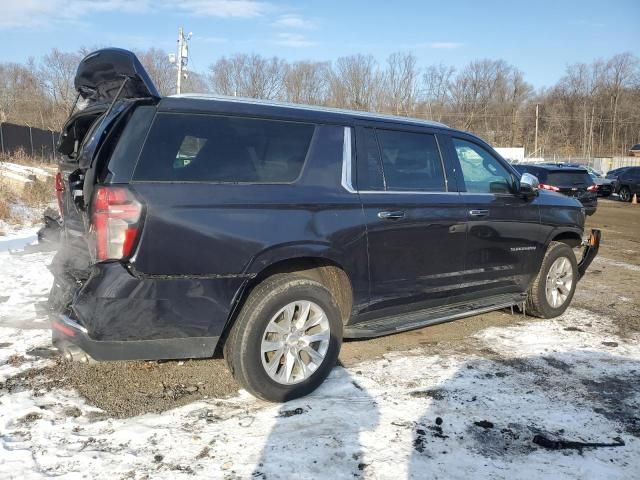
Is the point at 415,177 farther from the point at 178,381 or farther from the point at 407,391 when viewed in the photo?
the point at 178,381

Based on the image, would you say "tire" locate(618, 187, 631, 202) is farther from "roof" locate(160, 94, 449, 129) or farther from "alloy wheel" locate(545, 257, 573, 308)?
"roof" locate(160, 94, 449, 129)

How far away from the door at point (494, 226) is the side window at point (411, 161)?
27 cm

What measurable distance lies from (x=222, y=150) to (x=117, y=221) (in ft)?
2.55

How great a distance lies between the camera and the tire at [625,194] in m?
25.2

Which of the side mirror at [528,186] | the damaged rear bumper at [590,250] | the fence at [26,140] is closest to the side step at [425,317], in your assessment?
the side mirror at [528,186]

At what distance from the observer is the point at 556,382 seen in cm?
406

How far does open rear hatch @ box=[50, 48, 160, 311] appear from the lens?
10.8 ft

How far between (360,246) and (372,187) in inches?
18.5

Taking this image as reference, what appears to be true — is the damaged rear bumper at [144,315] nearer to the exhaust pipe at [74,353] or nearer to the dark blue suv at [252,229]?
the dark blue suv at [252,229]

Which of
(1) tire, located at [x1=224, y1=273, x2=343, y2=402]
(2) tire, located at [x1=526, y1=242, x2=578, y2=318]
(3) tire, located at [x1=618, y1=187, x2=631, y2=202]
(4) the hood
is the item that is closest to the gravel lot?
(1) tire, located at [x1=224, y1=273, x2=343, y2=402]

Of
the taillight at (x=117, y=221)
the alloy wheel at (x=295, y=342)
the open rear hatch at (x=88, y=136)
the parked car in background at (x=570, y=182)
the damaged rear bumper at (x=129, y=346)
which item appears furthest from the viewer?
the parked car in background at (x=570, y=182)

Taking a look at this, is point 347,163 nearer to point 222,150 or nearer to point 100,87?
point 222,150

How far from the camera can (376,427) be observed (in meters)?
3.29

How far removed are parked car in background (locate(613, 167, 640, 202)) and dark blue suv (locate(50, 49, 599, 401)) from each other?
23.7 m
